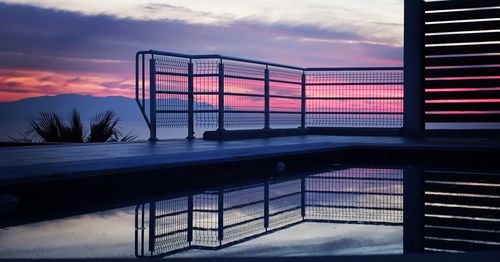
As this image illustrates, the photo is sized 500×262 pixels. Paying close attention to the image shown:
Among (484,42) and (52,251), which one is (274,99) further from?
(52,251)

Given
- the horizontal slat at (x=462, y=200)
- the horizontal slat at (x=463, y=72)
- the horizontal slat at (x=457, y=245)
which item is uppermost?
the horizontal slat at (x=463, y=72)

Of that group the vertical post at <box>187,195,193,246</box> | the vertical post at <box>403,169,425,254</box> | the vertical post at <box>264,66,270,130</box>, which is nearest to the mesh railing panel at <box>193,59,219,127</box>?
the vertical post at <box>264,66,270,130</box>

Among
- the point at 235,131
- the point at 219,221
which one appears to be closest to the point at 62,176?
the point at 219,221

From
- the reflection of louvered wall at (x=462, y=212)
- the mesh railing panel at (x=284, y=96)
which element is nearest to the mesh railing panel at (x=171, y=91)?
the mesh railing panel at (x=284, y=96)

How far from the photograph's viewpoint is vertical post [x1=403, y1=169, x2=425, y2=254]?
9.36 feet

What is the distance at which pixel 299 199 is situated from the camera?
4.57 m

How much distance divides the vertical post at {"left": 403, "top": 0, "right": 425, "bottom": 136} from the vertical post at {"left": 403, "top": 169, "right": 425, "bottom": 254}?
444 cm

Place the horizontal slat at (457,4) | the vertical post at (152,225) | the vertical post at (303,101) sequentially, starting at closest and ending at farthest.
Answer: the vertical post at (152,225), the horizontal slat at (457,4), the vertical post at (303,101)

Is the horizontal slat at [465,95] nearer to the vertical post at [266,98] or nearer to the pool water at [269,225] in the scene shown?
the vertical post at [266,98]

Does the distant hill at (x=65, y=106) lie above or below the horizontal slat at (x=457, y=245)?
above

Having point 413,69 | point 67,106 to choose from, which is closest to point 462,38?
point 413,69

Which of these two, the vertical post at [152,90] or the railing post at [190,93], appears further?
the railing post at [190,93]

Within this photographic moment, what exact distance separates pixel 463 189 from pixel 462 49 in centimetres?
609

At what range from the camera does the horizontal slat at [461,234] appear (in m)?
3.07
